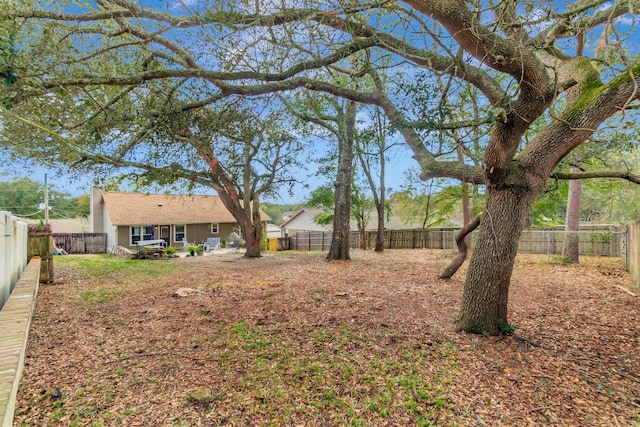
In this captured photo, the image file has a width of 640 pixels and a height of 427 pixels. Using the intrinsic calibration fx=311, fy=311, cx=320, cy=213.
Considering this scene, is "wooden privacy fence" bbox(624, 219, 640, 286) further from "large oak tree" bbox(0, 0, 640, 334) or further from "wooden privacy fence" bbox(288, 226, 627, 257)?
"large oak tree" bbox(0, 0, 640, 334)

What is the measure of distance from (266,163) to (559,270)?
34.3 feet

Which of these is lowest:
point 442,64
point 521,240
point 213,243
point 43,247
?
point 213,243

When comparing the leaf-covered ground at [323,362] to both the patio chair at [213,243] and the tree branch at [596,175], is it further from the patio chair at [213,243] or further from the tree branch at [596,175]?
the patio chair at [213,243]

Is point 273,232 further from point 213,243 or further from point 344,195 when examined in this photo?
point 344,195

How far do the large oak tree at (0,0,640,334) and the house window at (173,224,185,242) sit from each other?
60.3 feet

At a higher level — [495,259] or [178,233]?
[495,259]

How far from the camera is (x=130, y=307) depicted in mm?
4695

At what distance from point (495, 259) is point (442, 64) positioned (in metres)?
2.36

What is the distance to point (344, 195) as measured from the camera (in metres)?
10.3

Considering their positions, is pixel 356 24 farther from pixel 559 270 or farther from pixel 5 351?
pixel 559 270

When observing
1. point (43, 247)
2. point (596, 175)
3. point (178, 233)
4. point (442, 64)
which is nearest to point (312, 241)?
point (178, 233)

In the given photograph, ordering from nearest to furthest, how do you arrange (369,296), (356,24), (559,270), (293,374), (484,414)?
1. (484,414)
2. (293,374)
3. (356,24)
4. (369,296)
5. (559,270)

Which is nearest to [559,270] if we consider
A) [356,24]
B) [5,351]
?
[356,24]

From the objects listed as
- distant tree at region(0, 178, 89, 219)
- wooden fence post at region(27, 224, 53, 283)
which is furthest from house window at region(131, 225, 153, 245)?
wooden fence post at region(27, 224, 53, 283)
